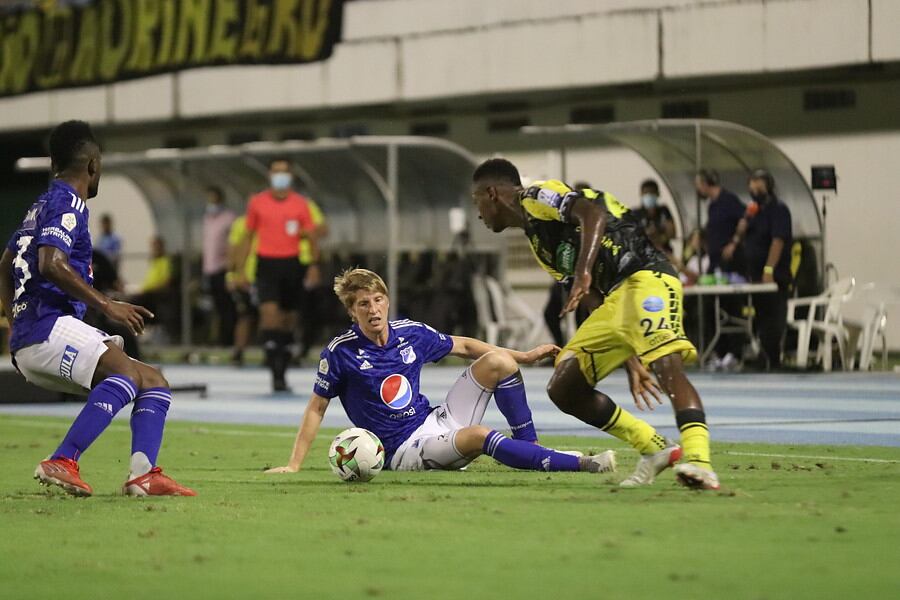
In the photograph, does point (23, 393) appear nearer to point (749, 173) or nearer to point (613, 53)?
point (749, 173)

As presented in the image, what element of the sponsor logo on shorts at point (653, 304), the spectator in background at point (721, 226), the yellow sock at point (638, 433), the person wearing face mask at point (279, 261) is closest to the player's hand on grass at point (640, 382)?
the yellow sock at point (638, 433)

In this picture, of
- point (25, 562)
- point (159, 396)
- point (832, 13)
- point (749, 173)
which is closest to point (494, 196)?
point (159, 396)

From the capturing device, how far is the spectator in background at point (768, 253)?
790 inches

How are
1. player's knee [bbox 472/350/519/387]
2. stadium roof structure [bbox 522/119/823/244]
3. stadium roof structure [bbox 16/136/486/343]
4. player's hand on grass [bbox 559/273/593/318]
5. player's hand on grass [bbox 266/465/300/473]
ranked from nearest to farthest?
player's hand on grass [bbox 559/273/593/318]
player's hand on grass [bbox 266/465/300/473]
player's knee [bbox 472/350/519/387]
stadium roof structure [bbox 522/119/823/244]
stadium roof structure [bbox 16/136/486/343]

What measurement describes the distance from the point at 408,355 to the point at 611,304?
4.85ft

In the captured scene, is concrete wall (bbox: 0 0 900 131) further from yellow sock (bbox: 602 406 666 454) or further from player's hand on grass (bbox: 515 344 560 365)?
yellow sock (bbox: 602 406 666 454)

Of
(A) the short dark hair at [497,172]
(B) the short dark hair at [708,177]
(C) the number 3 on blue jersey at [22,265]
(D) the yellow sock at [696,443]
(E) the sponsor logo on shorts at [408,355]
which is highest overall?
(B) the short dark hair at [708,177]

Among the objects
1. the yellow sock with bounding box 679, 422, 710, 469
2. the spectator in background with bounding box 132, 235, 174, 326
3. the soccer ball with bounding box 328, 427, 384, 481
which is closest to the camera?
the yellow sock with bounding box 679, 422, 710, 469

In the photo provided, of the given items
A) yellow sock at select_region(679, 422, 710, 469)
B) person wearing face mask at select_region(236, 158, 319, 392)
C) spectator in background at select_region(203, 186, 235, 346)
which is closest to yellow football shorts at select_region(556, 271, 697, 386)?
yellow sock at select_region(679, 422, 710, 469)

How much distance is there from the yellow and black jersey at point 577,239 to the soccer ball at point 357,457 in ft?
4.58

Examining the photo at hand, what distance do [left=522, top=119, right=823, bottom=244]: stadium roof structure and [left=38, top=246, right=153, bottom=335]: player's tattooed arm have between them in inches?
530

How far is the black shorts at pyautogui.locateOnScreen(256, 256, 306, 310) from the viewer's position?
18469 mm

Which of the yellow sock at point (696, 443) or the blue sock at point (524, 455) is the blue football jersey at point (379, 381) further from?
the yellow sock at point (696, 443)

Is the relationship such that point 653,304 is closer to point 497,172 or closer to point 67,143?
point 497,172
